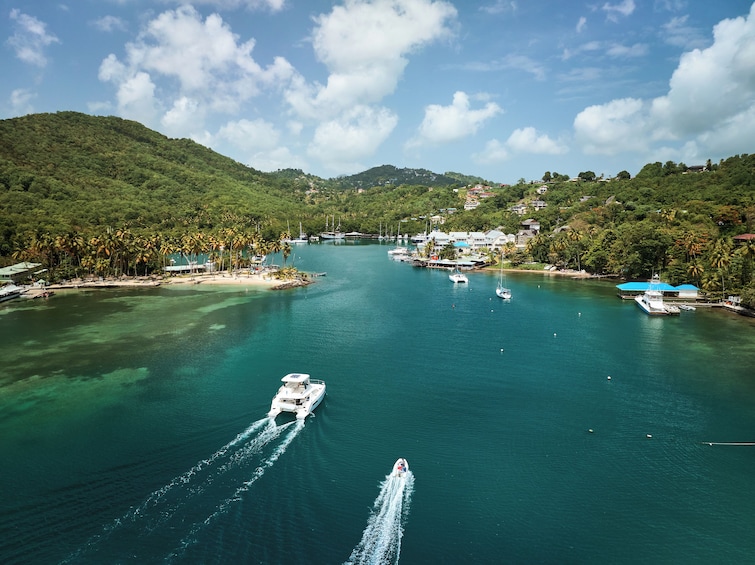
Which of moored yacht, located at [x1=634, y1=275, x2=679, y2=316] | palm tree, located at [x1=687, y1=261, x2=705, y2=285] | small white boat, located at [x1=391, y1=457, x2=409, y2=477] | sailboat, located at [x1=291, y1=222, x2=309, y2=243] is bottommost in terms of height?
small white boat, located at [x1=391, y1=457, x2=409, y2=477]

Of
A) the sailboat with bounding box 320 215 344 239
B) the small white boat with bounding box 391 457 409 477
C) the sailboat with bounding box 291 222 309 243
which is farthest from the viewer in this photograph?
the sailboat with bounding box 320 215 344 239

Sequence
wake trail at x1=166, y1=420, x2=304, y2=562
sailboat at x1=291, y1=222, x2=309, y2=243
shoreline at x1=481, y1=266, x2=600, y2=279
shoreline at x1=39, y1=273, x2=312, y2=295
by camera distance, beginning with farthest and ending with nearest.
Answer: sailboat at x1=291, y1=222, x2=309, y2=243 → shoreline at x1=481, y1=266, x2=600, y2=279 → shoreline at x1=39, y1=273, x2=312, y2=295 → wake trail at x1=166, y1=420, x2=304, y2=562

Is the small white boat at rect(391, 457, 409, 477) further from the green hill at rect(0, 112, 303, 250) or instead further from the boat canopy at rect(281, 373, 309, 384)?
the green hill at rect(0, 112, 303, 250)

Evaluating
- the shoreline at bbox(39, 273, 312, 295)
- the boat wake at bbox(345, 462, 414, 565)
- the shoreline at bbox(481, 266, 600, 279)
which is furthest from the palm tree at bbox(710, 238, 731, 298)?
the boat wake at bbox(345, 462, 414, 565)

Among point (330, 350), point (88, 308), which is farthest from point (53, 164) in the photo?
point (330, 350)

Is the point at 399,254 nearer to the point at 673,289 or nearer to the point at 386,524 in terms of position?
the point at 673,289

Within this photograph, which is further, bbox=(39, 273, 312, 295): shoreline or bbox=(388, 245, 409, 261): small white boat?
bbox=(388, 245, 409, 261): small white boat
